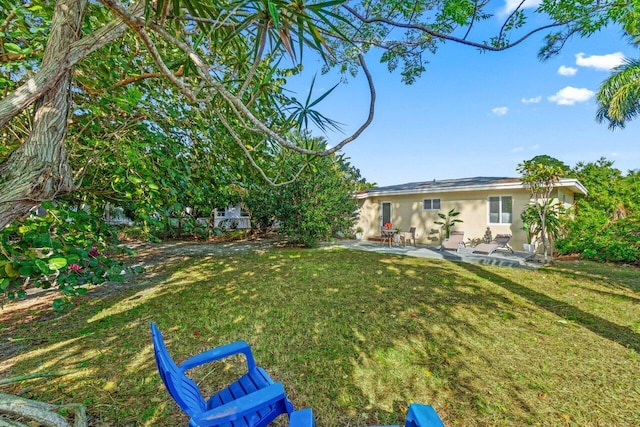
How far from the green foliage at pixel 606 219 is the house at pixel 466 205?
2.31ft

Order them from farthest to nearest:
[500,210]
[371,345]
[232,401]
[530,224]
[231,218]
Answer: [231,218], [500,210], [530,224], [371,345], [232,401]

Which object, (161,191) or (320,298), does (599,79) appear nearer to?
(320,298)

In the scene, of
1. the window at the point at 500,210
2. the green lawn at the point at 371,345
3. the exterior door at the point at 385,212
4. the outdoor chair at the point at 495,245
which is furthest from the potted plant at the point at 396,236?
the green lawn at the point at 371,345

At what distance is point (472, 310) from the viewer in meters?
4.84

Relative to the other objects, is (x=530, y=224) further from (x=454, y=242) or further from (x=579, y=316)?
(x=579, y=316)

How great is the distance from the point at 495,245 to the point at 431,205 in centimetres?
407

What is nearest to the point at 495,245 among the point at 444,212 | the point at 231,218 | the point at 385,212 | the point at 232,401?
the point at 444,212

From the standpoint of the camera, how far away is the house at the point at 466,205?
1133cm

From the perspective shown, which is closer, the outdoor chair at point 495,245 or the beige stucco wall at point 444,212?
the outdoor chair at point 495,245

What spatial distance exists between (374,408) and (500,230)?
1187cm

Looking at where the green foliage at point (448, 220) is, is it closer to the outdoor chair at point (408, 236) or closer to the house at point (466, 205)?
the house at point (466, 205)

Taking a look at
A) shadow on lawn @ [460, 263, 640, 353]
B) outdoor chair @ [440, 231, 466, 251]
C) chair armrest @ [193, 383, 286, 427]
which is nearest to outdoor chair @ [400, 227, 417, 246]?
outdoor chair @ [440, 231, 466, 251]

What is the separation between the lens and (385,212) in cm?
1605

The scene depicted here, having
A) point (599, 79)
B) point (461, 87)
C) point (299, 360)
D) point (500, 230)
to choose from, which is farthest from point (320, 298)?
point (599, 79)
